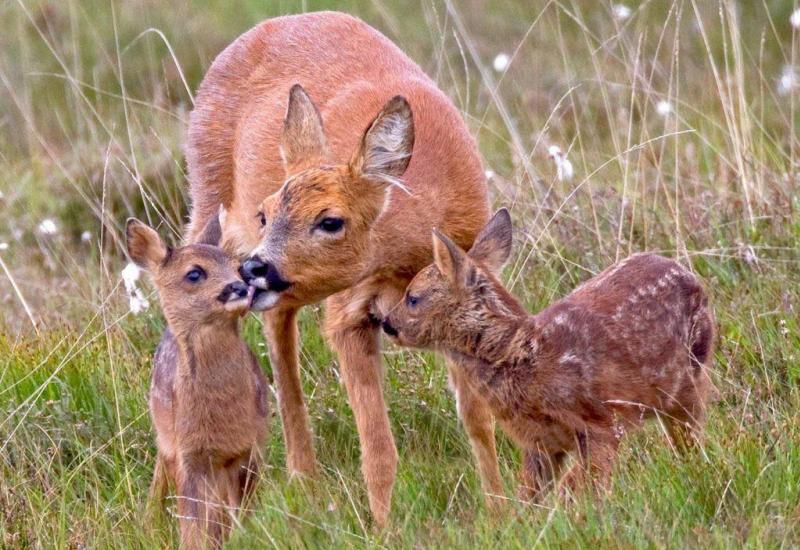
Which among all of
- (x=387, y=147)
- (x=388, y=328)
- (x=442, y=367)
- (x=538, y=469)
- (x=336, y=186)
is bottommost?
(x=442, y=367)

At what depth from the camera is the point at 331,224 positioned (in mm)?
6043

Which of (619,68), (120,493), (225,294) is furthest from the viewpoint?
(619,68)

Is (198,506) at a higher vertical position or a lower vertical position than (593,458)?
lower

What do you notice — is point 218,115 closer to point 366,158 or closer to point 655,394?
point 366,158

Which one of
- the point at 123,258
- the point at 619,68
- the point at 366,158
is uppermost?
the point at 366,158

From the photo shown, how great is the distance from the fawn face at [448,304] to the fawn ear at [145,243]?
2.93ft

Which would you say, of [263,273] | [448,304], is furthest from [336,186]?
[448,304]

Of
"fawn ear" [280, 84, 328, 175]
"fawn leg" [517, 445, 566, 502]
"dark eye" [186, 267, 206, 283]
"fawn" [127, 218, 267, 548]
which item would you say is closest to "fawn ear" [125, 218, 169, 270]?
"fawn" [127, 218, 267, 548]

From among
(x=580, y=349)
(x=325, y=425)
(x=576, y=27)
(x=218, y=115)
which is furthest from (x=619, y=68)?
(x=580, y=349)

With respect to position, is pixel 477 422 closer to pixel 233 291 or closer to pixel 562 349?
pixel 562 349

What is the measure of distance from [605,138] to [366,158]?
208 inches

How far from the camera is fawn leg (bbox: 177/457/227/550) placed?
18.8ft

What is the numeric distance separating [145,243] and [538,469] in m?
1.67

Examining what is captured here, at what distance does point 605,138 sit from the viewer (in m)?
11.2
